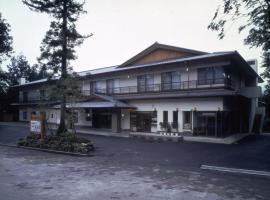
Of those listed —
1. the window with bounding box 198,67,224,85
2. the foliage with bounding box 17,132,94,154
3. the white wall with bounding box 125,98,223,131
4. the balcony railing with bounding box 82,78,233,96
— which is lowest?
the foliage with bounding box 17,132,94,154

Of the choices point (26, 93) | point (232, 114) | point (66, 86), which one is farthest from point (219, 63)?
point (26, 93)

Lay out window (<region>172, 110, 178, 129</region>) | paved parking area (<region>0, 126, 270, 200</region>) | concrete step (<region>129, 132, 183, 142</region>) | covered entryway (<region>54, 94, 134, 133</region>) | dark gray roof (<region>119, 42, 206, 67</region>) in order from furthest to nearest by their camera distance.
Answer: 1. covered entryway (<region>54, 94, 134, 133</region>)
2. dark gray roof (<region>119, 42, 206, 67</region>)
3. window (<region>172, 110, 178, 129</region>)
4. concrete step (<region>129, 132, 183, 142</region>)
5. paved parking area (<region>0, 126, 270, 200</region>)

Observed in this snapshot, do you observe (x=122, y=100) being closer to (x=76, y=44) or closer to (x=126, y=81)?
(x=126, y=81)

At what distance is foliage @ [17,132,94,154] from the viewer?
16.3 meters

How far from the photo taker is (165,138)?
23.0 m

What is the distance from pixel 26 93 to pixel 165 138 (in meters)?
36.5

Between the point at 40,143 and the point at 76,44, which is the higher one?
the point at 76,44

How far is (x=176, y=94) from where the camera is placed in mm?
26188

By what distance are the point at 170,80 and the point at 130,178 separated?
1982cm

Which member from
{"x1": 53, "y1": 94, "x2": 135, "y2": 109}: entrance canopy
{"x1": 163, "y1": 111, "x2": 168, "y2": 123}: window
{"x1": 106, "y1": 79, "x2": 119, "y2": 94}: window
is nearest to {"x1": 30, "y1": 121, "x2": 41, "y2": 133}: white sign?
{"x1": 53, "y1": 94, "x2": 135, "y2": 109}: entrance canopy

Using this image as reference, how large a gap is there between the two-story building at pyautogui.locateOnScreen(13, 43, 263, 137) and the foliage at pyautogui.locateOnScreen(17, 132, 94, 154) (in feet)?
13.1

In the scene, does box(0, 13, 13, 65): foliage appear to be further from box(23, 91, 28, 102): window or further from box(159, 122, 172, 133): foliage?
box(159, 122, 172, 133): foliage

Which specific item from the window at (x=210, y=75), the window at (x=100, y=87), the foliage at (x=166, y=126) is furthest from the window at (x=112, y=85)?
the window at (x=210, y=75)

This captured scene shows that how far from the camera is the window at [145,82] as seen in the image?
3022cm
